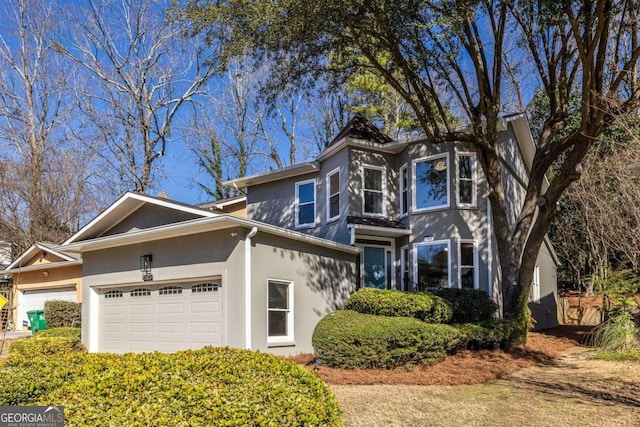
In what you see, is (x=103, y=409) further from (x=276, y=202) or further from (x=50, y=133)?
(x=50, y=133)

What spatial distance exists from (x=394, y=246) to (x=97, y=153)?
68.6 ft

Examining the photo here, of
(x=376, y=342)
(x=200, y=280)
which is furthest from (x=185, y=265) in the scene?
(x=376, y=342)

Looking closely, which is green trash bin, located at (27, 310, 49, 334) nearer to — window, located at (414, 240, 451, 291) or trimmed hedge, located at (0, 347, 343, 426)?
window, located at (414, 240, 451, 291)

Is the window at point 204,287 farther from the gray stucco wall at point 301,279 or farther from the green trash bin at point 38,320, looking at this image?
the green trash bin at point 38,320

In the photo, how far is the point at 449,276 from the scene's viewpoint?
15.1m

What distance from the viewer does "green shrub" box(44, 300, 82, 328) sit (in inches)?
759

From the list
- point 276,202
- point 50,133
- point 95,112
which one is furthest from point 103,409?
point 50,133

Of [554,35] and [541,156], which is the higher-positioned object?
[554,35]

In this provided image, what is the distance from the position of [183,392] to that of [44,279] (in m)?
22.0

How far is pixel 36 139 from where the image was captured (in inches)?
1162

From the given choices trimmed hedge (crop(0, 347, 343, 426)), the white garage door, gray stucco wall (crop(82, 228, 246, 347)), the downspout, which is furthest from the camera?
the white garage door

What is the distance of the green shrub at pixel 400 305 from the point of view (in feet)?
38.6

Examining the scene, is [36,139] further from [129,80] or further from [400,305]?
[400,305]

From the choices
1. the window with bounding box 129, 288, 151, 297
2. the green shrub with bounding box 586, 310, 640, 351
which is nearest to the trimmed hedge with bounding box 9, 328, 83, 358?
the window with bounding box 129, 288, 151, 297
